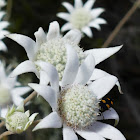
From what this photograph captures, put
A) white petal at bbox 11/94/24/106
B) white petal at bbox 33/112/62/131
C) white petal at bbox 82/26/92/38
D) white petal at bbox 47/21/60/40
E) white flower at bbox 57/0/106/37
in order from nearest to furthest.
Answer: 1. white petal at bbox 33/112/62/131
2. white petal at bbox 47/21/60/40
3. white petal at bbox 11/94/24/106
4. white petal at bbox 82/26/92/38
5. white flower at bbox 57/0/106/37

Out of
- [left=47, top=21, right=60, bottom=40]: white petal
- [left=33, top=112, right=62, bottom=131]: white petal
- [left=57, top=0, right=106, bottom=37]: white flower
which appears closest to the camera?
[left=33, top=112, right=62, bottom=131]: white petal

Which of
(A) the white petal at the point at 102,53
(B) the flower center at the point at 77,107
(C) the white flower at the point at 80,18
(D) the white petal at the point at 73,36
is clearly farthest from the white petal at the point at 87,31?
(B) the flower center at the point at 77,107

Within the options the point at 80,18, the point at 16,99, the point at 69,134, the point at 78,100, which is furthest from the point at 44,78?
the point at 80,18

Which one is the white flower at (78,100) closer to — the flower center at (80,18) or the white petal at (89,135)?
the white petal at (89,135)

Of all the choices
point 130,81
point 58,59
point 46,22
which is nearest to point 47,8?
point 46,22

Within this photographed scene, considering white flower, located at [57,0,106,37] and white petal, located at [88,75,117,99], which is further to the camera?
white flower, located at [57,0,106,37]

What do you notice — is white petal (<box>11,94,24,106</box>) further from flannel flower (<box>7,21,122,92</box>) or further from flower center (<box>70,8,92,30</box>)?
flower center (<box>70,8,92,30</box>)

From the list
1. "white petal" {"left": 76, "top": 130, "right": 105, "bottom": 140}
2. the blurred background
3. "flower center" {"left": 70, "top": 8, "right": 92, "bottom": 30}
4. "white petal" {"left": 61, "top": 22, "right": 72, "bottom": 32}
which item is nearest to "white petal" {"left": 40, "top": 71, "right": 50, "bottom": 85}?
"white petal" {"left": 76, "top": 130, "right": 105, "bottom": 140}
